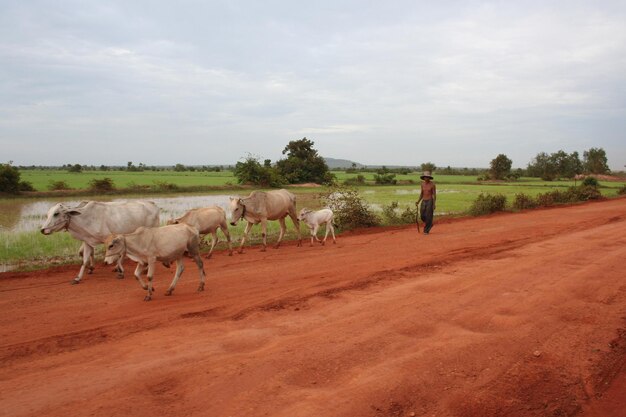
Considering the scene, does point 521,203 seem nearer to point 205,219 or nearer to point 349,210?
point 349,210

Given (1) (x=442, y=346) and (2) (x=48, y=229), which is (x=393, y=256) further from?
(2) (x=48, y=229)

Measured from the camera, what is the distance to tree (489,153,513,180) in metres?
76.2

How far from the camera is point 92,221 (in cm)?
1123

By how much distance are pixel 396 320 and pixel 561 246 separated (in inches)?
332

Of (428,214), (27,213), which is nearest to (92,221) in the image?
(428,214)

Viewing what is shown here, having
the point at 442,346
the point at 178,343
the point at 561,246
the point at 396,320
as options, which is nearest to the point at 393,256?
the point at 561,246

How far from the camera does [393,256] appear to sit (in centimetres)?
1248

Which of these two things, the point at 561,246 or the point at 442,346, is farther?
the point at 561,246

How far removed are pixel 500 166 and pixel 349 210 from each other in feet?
212

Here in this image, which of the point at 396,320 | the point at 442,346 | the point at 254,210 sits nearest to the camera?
the point at 442,346

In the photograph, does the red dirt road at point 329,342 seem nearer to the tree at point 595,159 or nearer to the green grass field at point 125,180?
the green grass field at point 125,180

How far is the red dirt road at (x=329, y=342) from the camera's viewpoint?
4.63 m

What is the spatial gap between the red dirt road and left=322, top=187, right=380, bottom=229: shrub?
28.9 feet

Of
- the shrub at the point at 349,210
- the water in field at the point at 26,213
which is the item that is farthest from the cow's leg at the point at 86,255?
the shrub at the point at 349,210
